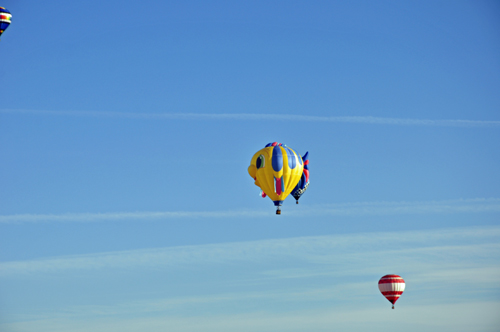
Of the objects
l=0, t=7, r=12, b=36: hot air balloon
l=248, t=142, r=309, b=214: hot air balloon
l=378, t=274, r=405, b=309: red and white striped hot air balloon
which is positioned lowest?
l=378, t=274, r=405, b=309: red and white striped hot air balloon

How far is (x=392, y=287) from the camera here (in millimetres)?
133375

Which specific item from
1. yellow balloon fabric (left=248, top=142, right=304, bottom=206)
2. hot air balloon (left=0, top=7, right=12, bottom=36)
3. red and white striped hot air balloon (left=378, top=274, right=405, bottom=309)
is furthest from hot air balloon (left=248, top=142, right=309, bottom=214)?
hot air balloon (left=0, top=7, right=12, bottom=36)

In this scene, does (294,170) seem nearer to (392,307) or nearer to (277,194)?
(277,194)

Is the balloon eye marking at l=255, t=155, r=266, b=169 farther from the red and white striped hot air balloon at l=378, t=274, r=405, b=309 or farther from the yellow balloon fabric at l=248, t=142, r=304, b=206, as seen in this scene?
the red and white striped hot air balloon at l=378, t=274, r=405, b=309

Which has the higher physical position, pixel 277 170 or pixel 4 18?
pixel 4 18

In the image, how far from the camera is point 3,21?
121 metres

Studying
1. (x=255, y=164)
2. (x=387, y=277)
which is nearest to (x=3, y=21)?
(x=255, y=164)

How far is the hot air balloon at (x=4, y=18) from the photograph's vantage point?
397ft

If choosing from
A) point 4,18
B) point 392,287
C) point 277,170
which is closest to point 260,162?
point 277,170

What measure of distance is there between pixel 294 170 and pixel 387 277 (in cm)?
2272

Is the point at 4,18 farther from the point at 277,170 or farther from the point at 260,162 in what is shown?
the point at 277,170

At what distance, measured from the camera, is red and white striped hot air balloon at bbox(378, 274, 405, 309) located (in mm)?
133375

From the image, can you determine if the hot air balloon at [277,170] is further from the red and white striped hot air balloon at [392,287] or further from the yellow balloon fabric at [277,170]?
the red and white striped hot air balloon at [392,287]

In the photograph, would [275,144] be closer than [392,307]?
Yes
